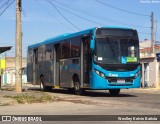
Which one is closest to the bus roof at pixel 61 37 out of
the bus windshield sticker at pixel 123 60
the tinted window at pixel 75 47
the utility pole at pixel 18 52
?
the tinted window at pixel 75 47

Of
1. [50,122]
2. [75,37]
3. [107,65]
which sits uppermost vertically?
[75,37]

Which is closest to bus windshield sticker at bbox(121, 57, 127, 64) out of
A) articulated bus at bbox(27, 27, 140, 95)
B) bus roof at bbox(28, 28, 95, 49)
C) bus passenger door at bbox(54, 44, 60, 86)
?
articulated bus at bbox(27, 27, 140, 95)

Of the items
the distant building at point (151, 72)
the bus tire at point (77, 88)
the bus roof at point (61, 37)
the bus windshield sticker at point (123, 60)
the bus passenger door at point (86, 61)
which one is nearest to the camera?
the bus windshield sticker at point (123, 60)

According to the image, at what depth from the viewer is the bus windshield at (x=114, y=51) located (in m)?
22.0

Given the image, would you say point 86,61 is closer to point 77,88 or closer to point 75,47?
point 75,47

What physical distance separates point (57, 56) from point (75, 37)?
134 inches

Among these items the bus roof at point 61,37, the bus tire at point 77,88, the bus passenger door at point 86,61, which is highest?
the bus roof at point 61,37

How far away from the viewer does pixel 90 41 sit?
72.6 ft

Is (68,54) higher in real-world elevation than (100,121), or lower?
higher

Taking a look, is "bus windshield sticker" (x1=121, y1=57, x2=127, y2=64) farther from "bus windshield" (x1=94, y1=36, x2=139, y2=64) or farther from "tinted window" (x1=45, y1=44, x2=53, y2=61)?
"tinted window" (x1=45, y1=44, x2=53, y2=61)

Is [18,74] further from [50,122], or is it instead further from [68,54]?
[50,122]

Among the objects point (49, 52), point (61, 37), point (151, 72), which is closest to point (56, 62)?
point (49, 52)

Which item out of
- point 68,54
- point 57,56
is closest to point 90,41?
point 68,54

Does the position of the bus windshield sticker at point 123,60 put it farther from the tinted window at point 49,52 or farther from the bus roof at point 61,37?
the tinted window at point 49,52
